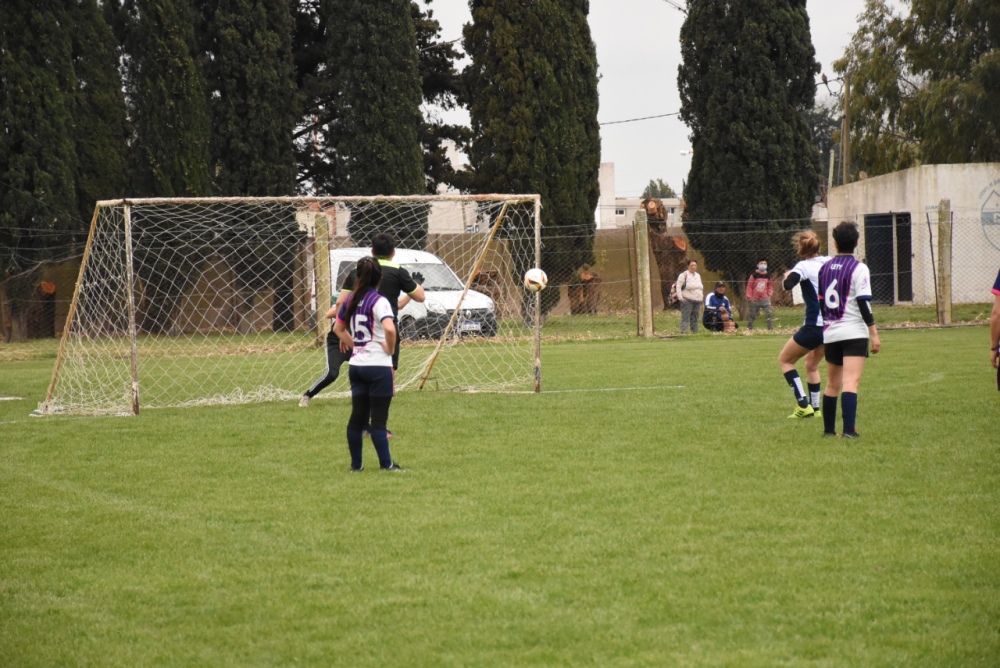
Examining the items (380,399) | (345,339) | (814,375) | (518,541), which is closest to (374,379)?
(380,399)

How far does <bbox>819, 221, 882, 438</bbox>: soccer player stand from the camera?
8766 mm

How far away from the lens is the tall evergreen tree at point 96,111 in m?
27.3

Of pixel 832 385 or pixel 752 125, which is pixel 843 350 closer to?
pixel 832 385

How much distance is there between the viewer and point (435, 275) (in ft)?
66.8

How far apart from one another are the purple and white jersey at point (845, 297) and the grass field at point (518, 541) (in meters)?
0.86

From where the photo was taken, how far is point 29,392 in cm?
1491

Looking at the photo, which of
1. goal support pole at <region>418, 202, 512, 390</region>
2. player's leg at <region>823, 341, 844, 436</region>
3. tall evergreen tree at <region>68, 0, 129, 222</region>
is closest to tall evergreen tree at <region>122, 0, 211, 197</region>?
tall evergreen tree at <region>68, 0, 129, 222</region>

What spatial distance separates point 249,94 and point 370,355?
21.5 metres

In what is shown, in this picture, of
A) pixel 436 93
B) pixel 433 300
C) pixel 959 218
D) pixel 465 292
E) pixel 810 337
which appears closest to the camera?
pixel 810 337

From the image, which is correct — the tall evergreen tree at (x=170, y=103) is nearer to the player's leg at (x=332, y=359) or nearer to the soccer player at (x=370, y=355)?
the player's leg at (x=332, y=359)

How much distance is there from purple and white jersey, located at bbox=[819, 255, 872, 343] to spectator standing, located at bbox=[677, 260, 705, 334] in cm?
1379

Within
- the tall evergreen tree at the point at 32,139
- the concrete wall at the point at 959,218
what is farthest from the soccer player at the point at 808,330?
the tall evergreen tree at the point at 32,139

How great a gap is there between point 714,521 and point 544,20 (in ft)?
77.6

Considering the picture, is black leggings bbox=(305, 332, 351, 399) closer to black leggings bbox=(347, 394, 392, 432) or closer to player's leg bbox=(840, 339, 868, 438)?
black leggings bbox=(347, 394, 392, 432)
